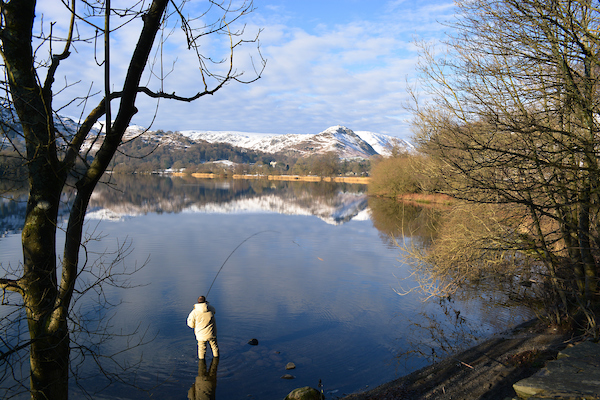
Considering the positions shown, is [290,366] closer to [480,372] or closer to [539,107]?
[480,372]

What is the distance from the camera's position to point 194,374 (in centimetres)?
708

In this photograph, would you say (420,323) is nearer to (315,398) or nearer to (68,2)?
(315,398)

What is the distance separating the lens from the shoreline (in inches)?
227

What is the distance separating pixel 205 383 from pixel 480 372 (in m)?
4.75

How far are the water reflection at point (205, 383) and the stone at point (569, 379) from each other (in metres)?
4.71

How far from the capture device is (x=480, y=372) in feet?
21.0

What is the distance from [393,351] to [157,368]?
4.90 m

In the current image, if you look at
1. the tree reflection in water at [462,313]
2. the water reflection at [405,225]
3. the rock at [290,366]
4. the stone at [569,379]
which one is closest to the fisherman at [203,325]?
the rock at [290,366]

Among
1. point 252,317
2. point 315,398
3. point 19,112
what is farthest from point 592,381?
point 252,317

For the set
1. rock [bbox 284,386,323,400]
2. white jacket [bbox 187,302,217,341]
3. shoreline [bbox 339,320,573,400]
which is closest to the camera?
shoreline [bbox 339,320,573,400]

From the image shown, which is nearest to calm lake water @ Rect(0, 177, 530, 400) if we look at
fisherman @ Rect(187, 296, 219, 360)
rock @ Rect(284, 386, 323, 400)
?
fisherman @ Rect(187, 296, 219, 360)

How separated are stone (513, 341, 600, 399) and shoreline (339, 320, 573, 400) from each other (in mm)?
382

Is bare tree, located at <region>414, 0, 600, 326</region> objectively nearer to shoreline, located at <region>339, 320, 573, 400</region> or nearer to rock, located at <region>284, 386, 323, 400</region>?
shoreline, located at <region>339, 320, 573, 400</region>

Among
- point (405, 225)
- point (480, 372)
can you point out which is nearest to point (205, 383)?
point (480, 372)
